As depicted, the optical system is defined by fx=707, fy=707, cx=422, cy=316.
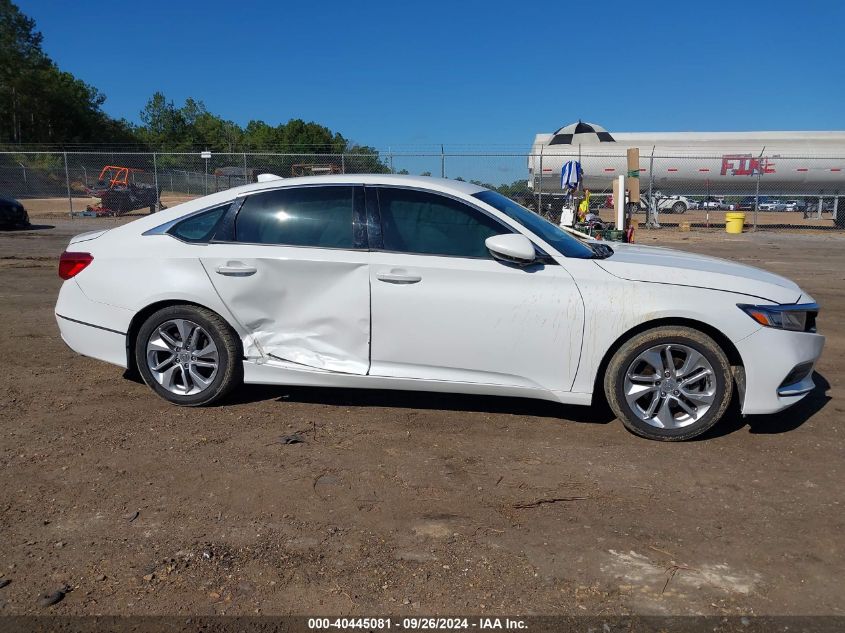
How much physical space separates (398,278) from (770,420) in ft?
8.84

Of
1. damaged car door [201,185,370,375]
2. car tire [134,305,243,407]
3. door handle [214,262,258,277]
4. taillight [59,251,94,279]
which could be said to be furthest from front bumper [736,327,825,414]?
taillight [59,251,94,279]

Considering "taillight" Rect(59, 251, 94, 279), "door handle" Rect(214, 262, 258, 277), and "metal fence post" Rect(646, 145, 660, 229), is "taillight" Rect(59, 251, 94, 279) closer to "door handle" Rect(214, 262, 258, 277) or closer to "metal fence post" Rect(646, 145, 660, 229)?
"door handle" Rect(214, 262, 258, 277)

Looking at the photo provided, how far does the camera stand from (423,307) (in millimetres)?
4516

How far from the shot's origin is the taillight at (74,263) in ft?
16.8

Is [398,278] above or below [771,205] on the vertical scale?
below

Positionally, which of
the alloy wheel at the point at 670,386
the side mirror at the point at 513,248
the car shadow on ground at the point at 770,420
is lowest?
the car shadow on ground at the point at 770,420

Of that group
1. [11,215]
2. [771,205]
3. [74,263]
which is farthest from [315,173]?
[771,205]

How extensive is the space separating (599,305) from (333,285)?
1717mm

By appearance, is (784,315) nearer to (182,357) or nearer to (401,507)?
(401,507)

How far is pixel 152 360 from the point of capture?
4.94m

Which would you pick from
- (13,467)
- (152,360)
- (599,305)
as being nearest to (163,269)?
(152,360)

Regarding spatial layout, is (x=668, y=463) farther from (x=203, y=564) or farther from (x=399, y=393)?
(x=203, y=564)

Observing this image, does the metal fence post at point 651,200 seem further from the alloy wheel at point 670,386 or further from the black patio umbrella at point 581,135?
the alloy wheel at point 670,386

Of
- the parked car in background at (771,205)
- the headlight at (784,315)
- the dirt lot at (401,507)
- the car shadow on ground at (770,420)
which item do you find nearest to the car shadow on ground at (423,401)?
the dirt lot at (401,507)
